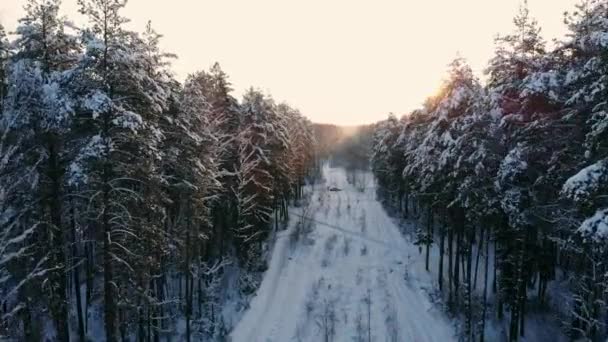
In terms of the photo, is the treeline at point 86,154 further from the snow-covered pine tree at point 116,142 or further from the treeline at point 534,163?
the treeline at point 534,163

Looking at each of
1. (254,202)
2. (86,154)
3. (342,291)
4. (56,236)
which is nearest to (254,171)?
(254,202)

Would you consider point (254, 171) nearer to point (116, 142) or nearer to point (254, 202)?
point (254, 202)

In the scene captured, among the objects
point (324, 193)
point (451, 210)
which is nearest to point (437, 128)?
point (451, 210)

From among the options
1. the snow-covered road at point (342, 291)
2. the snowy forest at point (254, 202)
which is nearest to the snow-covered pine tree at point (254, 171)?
the snowy forest at point (254, 202)

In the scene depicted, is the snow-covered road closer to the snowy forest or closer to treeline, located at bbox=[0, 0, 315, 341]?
the snowy forest

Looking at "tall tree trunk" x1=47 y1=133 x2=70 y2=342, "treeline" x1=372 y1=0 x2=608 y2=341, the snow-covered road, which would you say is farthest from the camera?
the snow-covered road

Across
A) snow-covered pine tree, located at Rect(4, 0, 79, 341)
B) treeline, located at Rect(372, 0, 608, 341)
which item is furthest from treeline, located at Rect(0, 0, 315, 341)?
treeline, located at Rect(372, 0, 608, 341)

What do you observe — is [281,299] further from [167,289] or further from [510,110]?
[510,110]
